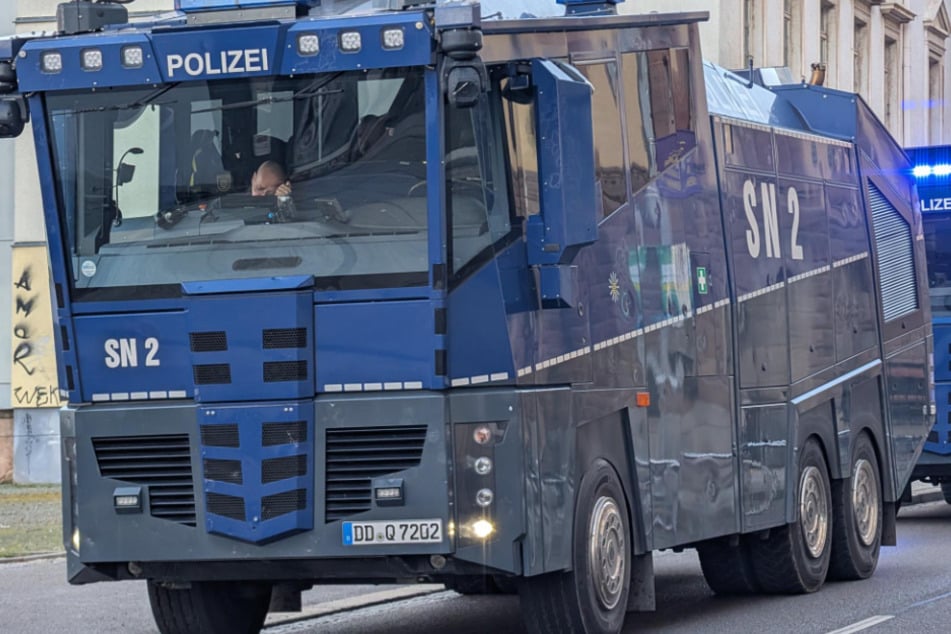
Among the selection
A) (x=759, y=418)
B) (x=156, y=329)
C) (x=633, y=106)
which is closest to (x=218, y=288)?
(x=156, y=329)

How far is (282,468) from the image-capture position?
9.82 meters

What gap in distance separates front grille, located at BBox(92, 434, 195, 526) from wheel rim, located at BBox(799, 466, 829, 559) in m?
5.59

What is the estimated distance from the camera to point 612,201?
1112 centimetres

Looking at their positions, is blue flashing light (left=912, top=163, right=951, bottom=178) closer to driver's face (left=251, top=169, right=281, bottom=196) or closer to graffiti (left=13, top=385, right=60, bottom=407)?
driver's face (left=251, top=169, right=281, bottom=196)

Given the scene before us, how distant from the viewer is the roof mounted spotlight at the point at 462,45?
9359mm

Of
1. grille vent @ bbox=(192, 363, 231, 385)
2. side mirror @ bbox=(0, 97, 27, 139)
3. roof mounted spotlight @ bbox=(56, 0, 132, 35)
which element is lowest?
grille vent @ bbox=(192, 363, 231, 385)

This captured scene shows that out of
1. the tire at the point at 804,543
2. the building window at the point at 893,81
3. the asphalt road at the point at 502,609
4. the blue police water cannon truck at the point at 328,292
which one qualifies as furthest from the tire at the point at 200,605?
the building window at the point at 893,81

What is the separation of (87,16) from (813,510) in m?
6.85

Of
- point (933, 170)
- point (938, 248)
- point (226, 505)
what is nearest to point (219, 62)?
point (226, 505)

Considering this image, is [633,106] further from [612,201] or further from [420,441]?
[420,441]

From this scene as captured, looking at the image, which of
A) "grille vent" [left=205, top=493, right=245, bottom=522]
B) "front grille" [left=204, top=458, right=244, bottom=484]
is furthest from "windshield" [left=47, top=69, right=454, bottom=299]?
"grille vent" [left=205, top=493, right=245, bottom=522]

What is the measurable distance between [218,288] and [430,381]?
1131mm

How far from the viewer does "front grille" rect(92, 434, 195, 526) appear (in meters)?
10.0

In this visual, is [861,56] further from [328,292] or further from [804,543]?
[328,292]
